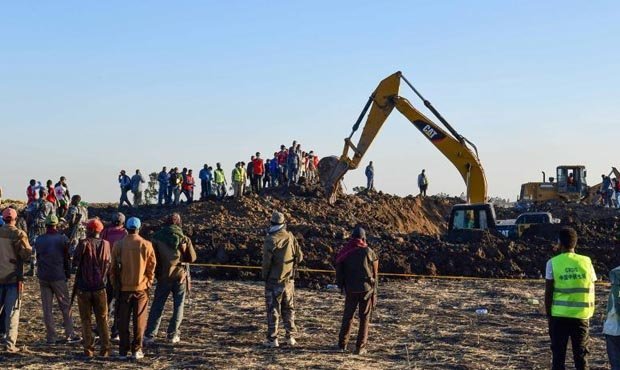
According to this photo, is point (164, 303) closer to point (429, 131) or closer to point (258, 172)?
point (429, 131)

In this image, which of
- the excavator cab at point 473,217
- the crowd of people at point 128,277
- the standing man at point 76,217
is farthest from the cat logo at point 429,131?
the crowd of people at point 128,277

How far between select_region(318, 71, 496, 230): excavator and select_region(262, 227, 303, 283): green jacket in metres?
14.6

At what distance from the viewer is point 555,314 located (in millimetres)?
9320

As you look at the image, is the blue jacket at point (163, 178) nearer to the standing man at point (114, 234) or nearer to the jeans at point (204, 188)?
the jeans at point (204, 188)

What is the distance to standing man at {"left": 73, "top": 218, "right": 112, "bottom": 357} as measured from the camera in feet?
36.2

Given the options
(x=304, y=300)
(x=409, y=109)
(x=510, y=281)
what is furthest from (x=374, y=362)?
(x=409, y=109)

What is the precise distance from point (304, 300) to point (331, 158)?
74.6ft

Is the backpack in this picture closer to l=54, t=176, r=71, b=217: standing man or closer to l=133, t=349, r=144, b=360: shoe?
l=133, t=349, r=144, b=360: shoe

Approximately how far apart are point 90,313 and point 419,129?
19.1m

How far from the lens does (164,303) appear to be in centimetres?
1205

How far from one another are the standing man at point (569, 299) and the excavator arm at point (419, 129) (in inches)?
712

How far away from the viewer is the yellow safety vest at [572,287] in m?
9.23

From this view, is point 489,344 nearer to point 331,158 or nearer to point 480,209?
point 480,209

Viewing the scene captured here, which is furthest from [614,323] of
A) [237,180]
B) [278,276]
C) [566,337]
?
[237,180]
